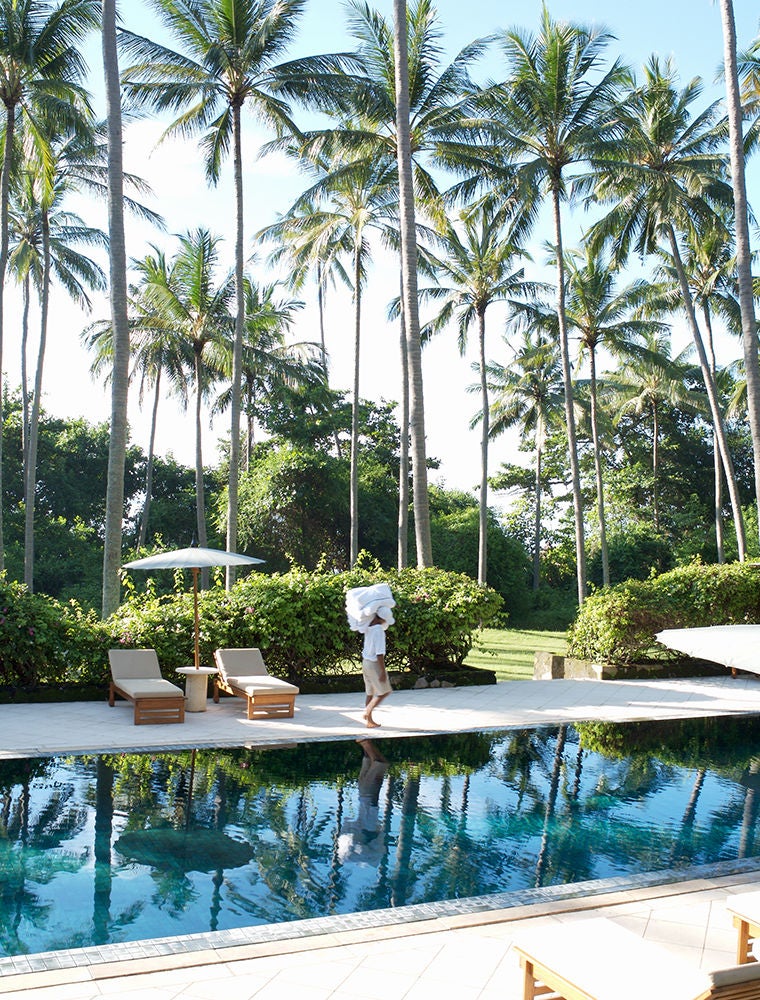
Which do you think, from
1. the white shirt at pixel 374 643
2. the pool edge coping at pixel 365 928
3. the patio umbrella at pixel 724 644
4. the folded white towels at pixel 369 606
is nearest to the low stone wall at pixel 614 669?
the folded white towels at pixel 369 606

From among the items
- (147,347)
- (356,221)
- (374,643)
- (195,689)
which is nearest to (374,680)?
(374,643)

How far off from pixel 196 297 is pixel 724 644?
2578 centimetres

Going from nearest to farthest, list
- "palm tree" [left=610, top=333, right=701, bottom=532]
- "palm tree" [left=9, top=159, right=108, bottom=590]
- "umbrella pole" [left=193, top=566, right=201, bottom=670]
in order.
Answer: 1. "umbrella pole" [left=193, top=566, right=201, bottom=670]
2. "palm tree" [left=9, top=159, right=108, bottom=590]
3. "palm tree" [left=610, top=333, right=701, bottom=532]

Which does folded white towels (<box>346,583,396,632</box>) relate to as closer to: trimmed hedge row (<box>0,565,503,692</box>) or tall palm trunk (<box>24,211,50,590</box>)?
trimmed hedge row (<box>0,565,503,692</box>)

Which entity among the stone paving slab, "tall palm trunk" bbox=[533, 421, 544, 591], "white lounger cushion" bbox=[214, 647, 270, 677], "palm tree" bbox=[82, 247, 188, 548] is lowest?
the stone paving slab

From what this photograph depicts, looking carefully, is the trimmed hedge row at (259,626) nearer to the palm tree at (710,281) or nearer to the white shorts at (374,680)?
the white shorts at (374,680)

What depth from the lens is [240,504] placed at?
34.0m

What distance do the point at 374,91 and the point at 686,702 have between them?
14725 millimetres

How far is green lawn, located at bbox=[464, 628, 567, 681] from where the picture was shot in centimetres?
1842

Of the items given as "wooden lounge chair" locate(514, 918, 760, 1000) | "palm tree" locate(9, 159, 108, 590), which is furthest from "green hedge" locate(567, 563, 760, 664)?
"palm tree" locate(9, 159, 108, 590)

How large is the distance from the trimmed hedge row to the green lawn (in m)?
0.70

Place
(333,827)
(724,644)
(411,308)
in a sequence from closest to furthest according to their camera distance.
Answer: (724,644)
(333,827)
(411,308)

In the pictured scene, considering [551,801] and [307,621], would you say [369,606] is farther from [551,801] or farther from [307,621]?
[551,801]

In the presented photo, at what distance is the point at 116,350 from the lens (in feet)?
47.9
